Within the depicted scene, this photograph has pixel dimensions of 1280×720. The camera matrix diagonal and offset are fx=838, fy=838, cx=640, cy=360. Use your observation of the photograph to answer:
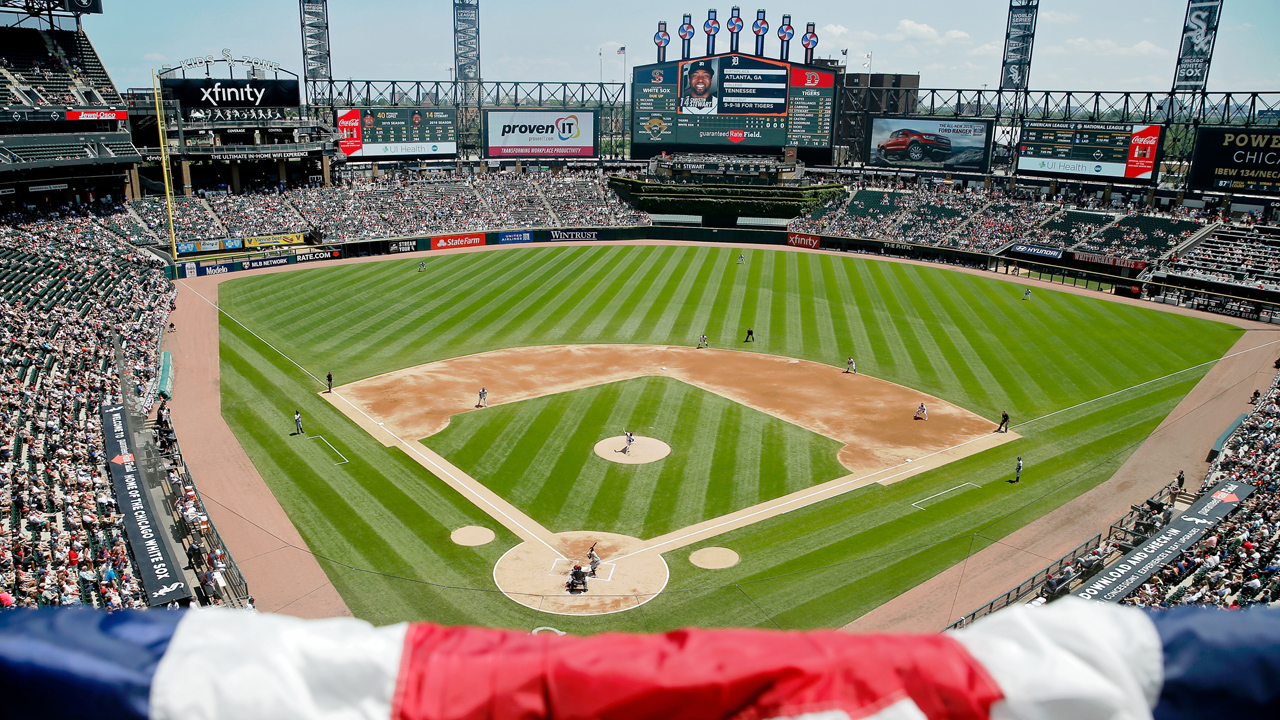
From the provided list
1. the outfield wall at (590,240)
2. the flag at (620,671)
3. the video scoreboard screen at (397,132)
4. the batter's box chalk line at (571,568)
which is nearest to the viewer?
the flag at (620,671)

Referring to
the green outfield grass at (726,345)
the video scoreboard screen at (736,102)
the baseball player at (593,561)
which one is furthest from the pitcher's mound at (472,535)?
the video scoreboard screen at (736,102)

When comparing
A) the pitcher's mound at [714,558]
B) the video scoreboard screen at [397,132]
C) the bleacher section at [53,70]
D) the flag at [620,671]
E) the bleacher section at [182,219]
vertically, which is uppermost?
the bleacher section at [53,70]

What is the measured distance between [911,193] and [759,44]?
2342 centimetres

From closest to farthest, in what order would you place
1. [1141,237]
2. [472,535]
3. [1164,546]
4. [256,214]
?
[1164,546], [472,535], [1141,237], [256,214]

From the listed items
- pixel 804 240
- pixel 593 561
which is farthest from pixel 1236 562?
pixel 804 240

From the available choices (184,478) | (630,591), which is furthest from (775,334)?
(184,478)

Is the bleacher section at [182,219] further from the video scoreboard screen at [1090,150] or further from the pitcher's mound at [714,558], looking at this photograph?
the video scoreboard screen at [1090,150]

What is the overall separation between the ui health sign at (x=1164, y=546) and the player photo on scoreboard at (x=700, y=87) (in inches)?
2914

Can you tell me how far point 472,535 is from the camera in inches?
1064

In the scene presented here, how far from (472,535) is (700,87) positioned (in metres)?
75.8

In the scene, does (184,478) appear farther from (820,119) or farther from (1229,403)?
(820,119)

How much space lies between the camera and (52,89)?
6519 cm

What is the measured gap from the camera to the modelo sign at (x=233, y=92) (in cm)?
7581

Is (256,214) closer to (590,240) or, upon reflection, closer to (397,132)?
(397,132)
